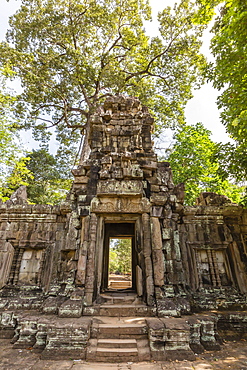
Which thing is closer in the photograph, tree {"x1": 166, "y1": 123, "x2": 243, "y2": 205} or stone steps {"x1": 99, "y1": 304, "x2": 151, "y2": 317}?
stone steps {"x1": 99, "y1": 304, "x2": 151, "y2": 317}

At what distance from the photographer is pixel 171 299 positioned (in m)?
5.17

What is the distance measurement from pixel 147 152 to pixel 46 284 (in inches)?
202

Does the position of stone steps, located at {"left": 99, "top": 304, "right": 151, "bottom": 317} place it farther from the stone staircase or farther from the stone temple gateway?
the stone staircase

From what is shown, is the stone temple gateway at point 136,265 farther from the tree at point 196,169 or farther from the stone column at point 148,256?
the tree at point 196,169

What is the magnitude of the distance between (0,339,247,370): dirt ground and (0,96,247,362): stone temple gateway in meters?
0.17

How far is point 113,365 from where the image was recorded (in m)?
3.76

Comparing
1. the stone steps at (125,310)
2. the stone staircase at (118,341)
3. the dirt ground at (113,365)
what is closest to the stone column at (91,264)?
the stone steps at (125,310)

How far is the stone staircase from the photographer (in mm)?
3945

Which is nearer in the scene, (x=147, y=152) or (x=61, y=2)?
(x=147, y=152)

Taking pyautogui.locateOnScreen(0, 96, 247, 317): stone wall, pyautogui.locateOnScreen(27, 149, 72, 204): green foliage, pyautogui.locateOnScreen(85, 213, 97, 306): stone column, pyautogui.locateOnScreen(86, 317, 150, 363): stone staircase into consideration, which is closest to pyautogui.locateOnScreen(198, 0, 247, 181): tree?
pyautogui.locateOnScreen(0, 96, 247, 317): stone wall

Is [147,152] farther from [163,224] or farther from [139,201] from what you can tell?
[163,224]

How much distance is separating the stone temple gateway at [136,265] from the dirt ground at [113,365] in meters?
0.17

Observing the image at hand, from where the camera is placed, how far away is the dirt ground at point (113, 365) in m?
3.66

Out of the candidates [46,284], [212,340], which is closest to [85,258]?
[46,284]
